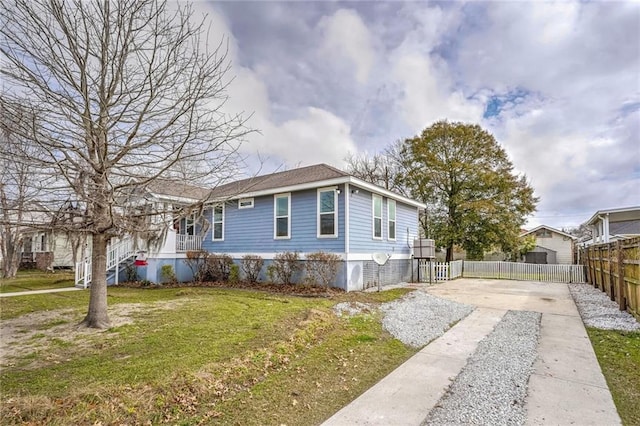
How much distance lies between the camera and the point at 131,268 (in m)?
13.4

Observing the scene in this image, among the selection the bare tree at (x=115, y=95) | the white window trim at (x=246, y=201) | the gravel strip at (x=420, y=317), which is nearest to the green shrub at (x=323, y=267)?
the gravel strip at (x=420, y=317)

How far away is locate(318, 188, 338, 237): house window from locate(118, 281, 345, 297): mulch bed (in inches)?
70.0

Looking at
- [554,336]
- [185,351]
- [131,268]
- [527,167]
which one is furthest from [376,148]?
[185,351]

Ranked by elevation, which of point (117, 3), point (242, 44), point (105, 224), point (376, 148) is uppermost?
point (376, 148)

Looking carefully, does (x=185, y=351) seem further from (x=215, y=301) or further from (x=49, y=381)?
(x=215, y=301)

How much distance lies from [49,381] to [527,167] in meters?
25.6

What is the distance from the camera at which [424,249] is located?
14.3 m

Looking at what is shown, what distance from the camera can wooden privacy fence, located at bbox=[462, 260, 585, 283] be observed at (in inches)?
603

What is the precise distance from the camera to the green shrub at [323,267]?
10.3m

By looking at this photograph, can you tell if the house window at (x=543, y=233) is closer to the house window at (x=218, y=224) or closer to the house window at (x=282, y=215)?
the house window at (x=282, y=215)

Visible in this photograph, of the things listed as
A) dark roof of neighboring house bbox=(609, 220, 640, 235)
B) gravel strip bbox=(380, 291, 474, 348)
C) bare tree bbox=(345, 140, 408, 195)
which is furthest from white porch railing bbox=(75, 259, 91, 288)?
dark roof of neighboring house bbox=(609, 220, 640, 235)

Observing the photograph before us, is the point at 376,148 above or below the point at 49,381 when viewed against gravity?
above

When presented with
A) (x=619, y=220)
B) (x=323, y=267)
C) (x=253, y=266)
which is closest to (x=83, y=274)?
(x=253, y=266)

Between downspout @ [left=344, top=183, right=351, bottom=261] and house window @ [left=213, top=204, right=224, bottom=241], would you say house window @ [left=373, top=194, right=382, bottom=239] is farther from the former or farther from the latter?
house window @ [left=213, top=204, right=224, bottom=241]
